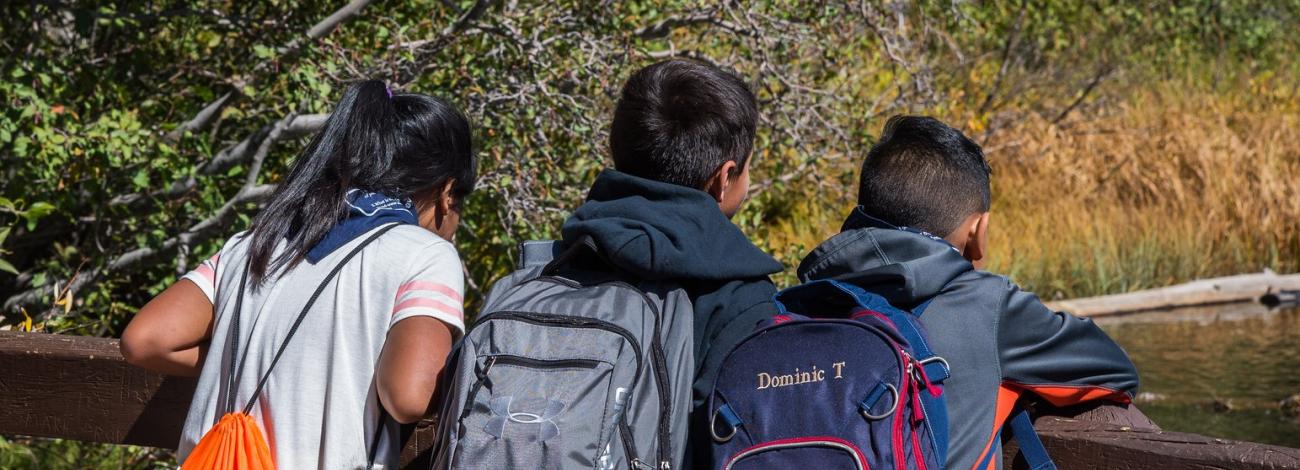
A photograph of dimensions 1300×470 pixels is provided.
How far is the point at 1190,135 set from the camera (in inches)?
375

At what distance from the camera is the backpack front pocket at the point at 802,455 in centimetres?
170

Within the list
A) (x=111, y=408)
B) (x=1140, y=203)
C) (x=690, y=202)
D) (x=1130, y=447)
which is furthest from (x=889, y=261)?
(x=1140, y=203)

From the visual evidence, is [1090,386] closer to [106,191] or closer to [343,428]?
[343,428]

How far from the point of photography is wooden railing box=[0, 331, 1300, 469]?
187 centimetres

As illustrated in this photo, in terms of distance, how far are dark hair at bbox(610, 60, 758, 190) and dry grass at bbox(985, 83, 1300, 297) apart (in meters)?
6.26

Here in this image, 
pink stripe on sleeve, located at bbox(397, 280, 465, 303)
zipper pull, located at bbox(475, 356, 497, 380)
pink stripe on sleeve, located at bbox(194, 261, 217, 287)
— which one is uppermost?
pink stripe on sleeve, located at bbox(397, 280, 465, 303)

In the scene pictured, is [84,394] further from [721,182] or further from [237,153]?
[237,153]

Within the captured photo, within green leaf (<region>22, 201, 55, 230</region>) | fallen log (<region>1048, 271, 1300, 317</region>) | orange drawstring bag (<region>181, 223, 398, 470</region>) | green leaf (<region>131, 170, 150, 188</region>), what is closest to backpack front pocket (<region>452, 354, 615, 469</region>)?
orange drawstring bag (<region>181, 223, 398, 470</region>)

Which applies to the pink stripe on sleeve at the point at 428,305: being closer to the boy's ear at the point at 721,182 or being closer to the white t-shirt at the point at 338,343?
the white t-shirt at the point at 338,343

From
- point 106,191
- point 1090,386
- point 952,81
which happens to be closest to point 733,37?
point 106,191

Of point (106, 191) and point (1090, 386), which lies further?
point (106, 191)

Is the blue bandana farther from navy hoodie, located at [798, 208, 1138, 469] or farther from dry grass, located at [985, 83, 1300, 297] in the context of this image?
dry grass, located at [985, 83, 1300, 297]

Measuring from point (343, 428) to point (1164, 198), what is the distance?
27.6ft

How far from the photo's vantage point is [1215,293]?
27.2 ft
